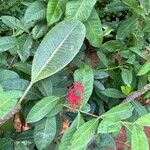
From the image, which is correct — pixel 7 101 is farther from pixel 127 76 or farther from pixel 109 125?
pixel 127 76

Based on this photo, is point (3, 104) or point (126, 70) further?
point (126, 70)

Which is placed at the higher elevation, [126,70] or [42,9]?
[42,9]

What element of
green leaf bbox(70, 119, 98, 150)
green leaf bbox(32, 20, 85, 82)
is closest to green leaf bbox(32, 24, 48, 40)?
green leaf bbox(32, 20, 85, 82)

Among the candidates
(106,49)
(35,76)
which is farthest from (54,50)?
(106,49)

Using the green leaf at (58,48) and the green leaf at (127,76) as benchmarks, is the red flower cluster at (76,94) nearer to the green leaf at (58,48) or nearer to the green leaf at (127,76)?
the green leaf at (58,48)

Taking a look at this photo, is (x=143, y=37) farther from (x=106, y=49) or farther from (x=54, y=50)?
(x=54, y=50)

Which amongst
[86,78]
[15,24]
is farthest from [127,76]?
[15,24]

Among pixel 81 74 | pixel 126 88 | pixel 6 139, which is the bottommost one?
pixel 6 139
